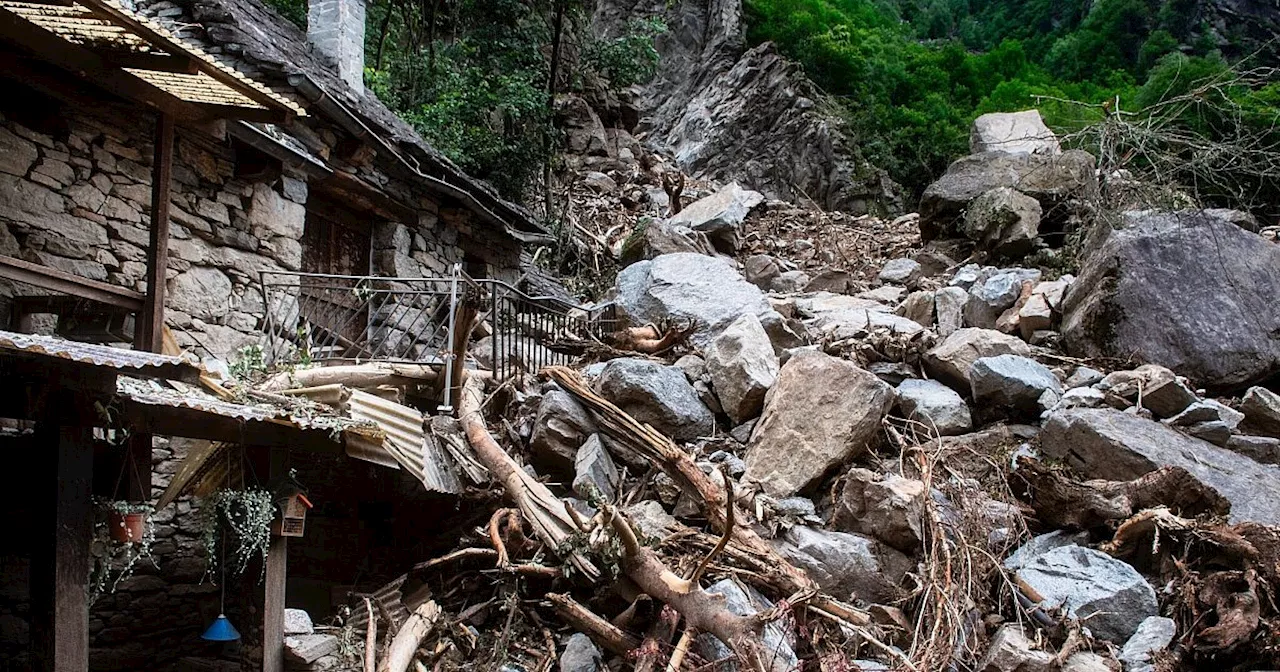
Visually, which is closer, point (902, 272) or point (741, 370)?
point (741, 370)

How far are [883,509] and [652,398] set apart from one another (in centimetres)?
196

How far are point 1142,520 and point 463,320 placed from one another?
4941 mm

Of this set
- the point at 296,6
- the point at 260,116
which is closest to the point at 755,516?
the point at 260,116

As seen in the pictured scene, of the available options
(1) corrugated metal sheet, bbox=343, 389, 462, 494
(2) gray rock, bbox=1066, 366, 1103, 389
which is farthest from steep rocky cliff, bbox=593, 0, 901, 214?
(1) corrugated metal sheet, bbox=343, 389, 462, 494

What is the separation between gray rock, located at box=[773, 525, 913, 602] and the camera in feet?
17.5

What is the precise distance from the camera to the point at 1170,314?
7.25 metres

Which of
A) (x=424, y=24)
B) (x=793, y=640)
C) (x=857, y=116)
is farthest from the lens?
(x=857, y=116)

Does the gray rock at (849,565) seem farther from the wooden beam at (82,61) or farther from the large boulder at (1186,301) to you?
the wooden beam at (82,61)

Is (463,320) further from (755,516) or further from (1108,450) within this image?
(1108,450)

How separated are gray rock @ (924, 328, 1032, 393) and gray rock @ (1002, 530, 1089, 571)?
1728mm

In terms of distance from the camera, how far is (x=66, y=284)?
191 inches

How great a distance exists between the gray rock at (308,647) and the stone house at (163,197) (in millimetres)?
216

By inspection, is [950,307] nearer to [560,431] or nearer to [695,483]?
[695,483]

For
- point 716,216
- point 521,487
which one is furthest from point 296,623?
point 716,216
